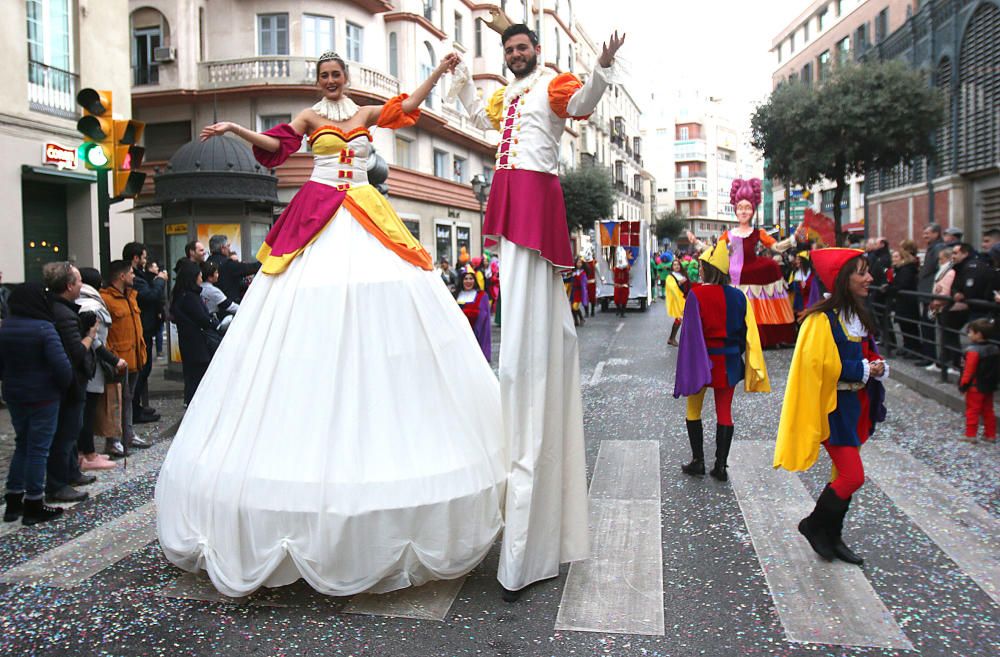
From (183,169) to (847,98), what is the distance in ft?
58.9

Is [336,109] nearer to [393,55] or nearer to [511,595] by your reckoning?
[511,595]

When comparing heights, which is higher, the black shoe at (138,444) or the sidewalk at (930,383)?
the sidewalk at (930,383)

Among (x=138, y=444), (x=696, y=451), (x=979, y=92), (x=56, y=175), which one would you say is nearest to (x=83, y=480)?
(x=138, y=444)

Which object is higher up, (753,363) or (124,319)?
Answer: (124,319)

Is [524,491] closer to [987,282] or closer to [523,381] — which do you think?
[523,381]

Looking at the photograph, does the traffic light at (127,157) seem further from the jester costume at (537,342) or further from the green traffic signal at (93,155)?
the jester costume at (537,342)

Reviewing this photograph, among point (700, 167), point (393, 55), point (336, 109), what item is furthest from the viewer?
point (700, 167)

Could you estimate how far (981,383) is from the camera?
723cm

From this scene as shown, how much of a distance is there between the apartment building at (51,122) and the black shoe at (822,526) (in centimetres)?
1185

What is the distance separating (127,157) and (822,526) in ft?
24.3

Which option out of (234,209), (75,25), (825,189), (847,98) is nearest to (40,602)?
(234,209)

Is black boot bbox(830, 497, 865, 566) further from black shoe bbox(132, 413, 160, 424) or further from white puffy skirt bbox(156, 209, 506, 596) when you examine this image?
black shoe bbox(132, 413, 160, 424)

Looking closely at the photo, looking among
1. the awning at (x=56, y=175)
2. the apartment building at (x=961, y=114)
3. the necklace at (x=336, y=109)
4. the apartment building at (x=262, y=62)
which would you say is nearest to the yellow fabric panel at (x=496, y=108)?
the necklace at (x=336, y=109)

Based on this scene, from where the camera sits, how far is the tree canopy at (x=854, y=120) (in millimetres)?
22375
